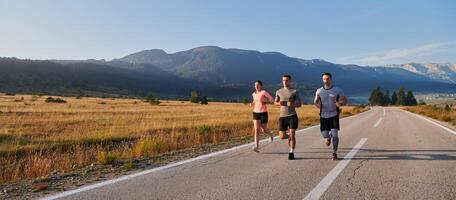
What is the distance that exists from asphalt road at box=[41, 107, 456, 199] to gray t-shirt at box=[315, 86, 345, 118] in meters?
1.04

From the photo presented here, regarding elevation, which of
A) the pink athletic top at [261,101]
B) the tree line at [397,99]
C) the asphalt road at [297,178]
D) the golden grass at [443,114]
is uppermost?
the pink athletic top at [261,101]

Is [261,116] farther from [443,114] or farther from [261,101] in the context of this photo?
[443,114]

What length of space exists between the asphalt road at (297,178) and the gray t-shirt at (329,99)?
1039 mm

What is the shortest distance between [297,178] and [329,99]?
2.64 meters

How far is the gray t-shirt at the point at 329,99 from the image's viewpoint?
9.33 meters

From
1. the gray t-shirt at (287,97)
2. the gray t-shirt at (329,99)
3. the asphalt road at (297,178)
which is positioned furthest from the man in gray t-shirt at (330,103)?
the asphalt road at (297,178)

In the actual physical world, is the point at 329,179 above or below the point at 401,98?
above

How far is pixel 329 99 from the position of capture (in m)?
9.36

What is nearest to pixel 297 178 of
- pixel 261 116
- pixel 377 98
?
pixel 261 116

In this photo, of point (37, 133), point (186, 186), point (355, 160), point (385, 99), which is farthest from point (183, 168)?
point (385, 99)

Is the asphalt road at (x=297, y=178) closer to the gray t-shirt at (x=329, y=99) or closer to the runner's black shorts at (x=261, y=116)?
the runner's black shorts at (x=261, y=116)

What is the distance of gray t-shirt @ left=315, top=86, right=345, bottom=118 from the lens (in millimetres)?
9328

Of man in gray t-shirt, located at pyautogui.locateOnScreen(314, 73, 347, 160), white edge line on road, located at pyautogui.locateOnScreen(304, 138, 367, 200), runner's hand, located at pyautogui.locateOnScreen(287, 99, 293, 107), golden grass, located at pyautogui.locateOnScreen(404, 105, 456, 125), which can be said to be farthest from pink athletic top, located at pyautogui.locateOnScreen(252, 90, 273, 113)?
golden grass, located at pyautogui.locateOnScreen(404, 105, 456, 125)

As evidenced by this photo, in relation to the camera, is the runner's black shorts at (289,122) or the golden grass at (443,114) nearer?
the runner's black shorts at (289,122)
